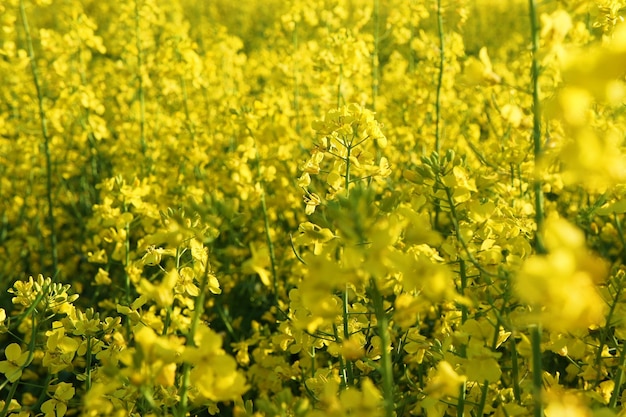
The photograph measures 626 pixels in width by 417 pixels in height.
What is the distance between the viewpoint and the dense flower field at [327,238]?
135 centimetres

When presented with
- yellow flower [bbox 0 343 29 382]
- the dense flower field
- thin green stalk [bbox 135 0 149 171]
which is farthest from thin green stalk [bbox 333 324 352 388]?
thin green stalk [bbox 135 0 149 171]

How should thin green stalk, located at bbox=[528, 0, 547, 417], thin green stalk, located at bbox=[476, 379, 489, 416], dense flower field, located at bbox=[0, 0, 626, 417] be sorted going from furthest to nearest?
1. thin green stalk, located at bbox=[476, 379, 489, 416]
2. thin green stalk, located at bbox=[528, 0, 547, 417]
3. dense flower field, located at bbox=[0, 0, 626, 417]

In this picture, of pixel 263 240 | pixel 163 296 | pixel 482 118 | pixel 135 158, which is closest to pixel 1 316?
pixel 163 296

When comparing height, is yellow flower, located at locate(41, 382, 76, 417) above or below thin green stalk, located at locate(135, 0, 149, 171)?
below

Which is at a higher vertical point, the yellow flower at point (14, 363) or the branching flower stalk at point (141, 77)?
the branching flower stalk at point (141, 77)

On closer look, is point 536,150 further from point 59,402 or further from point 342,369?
point 59,402

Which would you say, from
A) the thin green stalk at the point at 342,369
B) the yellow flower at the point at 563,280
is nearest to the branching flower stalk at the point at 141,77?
the thin green stalk at the point at 342,369

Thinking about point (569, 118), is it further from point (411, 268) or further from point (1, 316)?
point (1, 316)

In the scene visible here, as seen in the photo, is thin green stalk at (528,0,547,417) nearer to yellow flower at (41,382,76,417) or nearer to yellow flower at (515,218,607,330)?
yellow flower at (515,218,607,330)

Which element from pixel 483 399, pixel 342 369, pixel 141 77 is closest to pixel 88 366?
pixel 342 369

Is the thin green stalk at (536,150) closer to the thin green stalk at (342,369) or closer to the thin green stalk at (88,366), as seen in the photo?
the thin green stalk at (342,369)

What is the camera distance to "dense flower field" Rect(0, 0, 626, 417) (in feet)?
4.44

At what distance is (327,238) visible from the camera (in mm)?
1694

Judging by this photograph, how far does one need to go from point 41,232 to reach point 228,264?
165 centimetres
